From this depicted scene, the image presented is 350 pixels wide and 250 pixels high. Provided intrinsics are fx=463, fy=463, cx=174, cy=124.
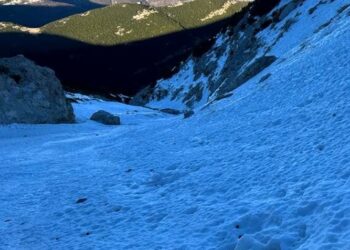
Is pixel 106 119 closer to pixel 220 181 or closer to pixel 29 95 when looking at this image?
pixel 29 95

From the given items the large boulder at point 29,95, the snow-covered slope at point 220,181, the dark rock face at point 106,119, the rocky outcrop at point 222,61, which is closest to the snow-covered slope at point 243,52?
the rocky outcrop at point 222,61

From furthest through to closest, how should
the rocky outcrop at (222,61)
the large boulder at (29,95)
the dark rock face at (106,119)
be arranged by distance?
the rocky outcrop at (222,61)
the dark rock face at (106,119)
the large boulder at (29,95)

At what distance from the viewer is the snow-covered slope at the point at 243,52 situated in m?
46.4

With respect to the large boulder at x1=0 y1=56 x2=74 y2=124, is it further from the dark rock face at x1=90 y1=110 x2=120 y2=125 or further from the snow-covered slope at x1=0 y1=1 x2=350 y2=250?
the snow-covered slope at x1=0 y1=1 x2=350 y2=250

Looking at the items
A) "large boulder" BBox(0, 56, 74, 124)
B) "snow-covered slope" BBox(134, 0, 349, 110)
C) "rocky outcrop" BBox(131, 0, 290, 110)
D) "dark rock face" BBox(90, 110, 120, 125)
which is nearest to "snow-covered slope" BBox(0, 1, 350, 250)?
"snow-covered slope" BBox(134, 0, 349, 110)

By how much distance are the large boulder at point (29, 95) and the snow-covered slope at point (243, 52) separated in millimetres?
16079

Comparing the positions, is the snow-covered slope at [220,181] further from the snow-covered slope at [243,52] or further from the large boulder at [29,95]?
the large boulder at [29,95]

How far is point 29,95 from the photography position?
152 feet

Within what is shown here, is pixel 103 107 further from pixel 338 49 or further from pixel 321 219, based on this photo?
pixel 321 219

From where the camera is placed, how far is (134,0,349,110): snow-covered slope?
152 feet

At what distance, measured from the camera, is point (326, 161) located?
12.6 m

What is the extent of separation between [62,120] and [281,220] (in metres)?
39.4

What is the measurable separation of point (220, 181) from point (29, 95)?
36.0 metres

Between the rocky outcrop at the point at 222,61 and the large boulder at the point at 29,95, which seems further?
the rocky outcrop at the point at 222,61
